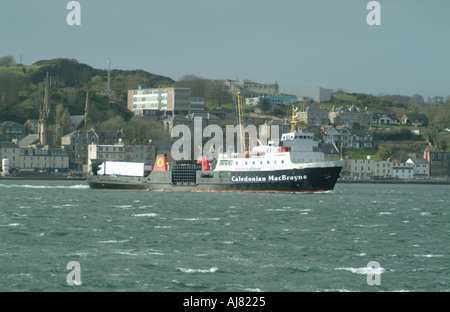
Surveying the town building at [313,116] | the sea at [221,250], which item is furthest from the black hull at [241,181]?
the town building at [313,116]

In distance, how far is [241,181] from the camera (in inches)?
2766

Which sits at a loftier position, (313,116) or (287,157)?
(313,116)

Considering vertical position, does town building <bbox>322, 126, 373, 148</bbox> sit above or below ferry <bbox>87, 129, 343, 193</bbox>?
above

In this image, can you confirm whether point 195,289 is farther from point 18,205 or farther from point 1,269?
point 18,205

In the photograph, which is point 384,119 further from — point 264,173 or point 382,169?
point 264,173

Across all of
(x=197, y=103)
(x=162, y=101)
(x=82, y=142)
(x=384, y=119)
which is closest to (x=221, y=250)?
(x=82, y=142)

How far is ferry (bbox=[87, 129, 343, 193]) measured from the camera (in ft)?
220

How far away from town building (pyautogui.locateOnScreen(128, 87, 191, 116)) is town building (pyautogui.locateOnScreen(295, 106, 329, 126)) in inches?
1142

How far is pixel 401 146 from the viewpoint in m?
162

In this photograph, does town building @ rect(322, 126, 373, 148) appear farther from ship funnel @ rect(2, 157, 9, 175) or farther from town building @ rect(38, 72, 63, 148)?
ship funnel @ rect(2, 157, 9, 175)

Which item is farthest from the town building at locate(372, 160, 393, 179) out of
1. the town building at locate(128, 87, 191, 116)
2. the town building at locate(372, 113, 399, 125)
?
the town building at locate(128, 87, 191, 116)

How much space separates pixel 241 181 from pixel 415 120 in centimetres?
12799

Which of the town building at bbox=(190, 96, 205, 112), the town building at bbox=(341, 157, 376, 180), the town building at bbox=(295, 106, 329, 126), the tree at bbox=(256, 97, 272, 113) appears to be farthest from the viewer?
the tree at bbox=(256, 97, 272, 113)
